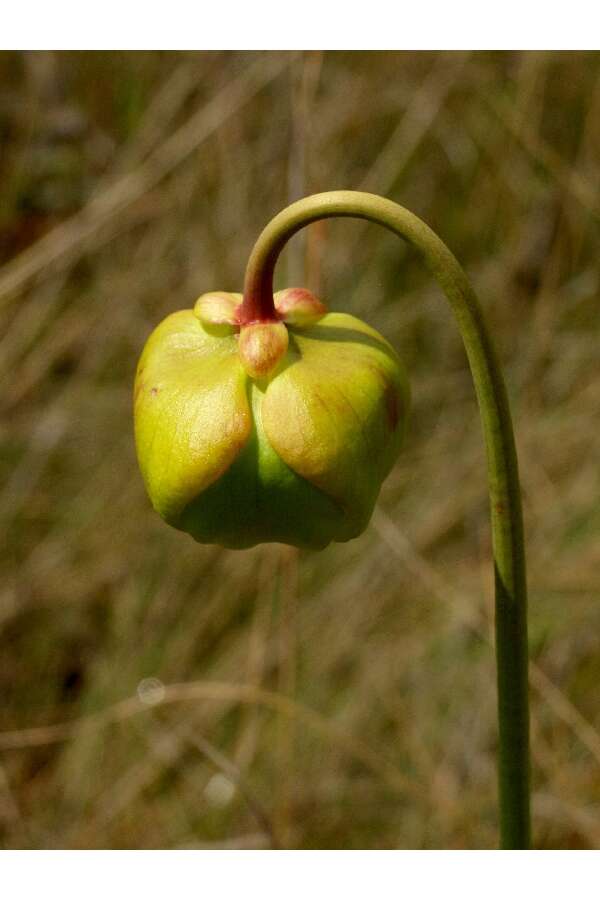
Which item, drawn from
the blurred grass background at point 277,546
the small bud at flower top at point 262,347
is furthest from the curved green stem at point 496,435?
the blurred grass background at point 277,546

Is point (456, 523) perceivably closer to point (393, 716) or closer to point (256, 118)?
point (393, 716)

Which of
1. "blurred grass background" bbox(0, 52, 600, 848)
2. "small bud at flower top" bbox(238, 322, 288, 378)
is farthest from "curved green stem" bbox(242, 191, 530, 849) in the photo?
"blurred grass background" bbox(0, 52, 600, 848)

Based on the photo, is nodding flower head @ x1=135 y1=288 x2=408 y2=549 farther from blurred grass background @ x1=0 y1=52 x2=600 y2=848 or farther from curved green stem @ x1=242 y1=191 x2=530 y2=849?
blurred grass background @ x1=0 y1=52 x2=600 y2=848

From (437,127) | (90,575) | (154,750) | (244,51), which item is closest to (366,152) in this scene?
(437,127)

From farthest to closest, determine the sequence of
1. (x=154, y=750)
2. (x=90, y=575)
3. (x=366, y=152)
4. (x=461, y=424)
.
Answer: (x=366, y=152) → (x=461, y=424) → (x=90, y=575) → (x=154, y=750)

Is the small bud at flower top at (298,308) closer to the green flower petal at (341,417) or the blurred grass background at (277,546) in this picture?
the green flower petal at (341,417)

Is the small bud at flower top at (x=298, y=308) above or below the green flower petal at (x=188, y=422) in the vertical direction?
above
